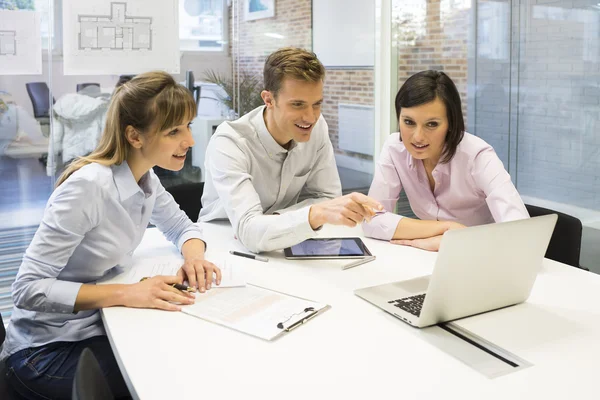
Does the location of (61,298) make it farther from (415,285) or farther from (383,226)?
(383,226)

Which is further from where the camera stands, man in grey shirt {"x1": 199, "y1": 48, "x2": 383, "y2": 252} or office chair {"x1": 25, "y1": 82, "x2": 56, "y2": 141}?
office chair {"x1": 25, "y1": 82, "x2": 56, "y2": 141}

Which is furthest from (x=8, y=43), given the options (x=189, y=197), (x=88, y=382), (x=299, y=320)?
(x=88, y=382)

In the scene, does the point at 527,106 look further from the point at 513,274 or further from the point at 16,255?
the point at 16,255

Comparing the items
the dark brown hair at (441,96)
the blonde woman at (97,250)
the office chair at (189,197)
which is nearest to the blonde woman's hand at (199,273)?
the blonde woman at (97,250)

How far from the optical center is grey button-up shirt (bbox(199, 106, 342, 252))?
210 centimetres

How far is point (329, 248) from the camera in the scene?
7.07ft

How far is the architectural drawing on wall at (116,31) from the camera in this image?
3.95 metres

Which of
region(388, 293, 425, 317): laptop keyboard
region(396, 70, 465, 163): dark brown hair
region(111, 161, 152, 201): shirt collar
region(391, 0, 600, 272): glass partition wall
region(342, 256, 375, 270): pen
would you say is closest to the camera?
region(388, 293, 425, 317): laptop keyboard

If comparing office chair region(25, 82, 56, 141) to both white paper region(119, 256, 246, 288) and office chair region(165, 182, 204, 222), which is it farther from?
white paper region(119, 256, 246, 288)

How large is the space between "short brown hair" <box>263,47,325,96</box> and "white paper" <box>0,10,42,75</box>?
1.97m

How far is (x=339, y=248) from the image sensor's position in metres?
2.14

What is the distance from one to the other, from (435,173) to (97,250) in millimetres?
1376

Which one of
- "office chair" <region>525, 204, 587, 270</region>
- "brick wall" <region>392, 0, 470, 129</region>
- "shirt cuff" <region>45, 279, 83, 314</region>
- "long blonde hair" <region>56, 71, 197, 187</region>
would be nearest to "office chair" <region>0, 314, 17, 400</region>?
"shirt cuff" <region>45, 279, 83, 314</region>

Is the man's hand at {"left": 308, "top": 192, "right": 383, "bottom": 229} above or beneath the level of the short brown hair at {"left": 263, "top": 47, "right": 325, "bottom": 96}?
beneath
